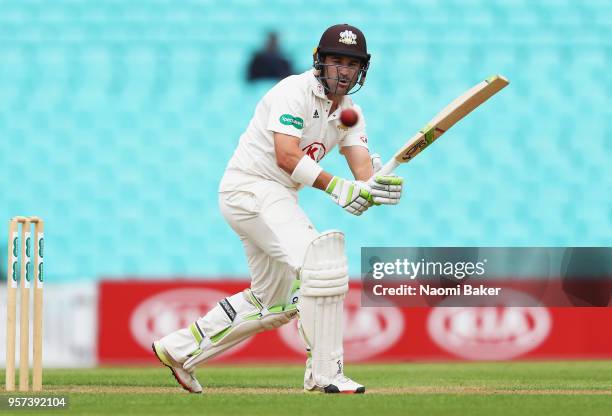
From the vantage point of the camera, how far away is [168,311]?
22.4ft

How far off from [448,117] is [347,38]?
42 cm

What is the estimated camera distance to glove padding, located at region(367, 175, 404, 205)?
3.94m

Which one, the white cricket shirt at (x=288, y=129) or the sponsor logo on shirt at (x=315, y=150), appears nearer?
the white cricket shirt at (x=288, y=129)

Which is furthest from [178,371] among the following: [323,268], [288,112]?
[288,112]

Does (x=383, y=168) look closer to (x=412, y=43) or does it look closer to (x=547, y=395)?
(x=547, y=395)

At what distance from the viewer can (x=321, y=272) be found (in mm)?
3857

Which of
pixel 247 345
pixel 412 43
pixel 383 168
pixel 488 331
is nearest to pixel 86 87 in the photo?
pixel 412 43

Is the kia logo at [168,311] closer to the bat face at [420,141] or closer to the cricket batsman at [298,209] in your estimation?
the cricket batsman at [298,209]

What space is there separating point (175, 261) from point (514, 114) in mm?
2570

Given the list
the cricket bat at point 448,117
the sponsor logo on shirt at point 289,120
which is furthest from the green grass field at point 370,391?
the sponsor logo on shirt at point 289,120

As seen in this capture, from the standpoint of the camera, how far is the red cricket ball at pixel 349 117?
4152mm

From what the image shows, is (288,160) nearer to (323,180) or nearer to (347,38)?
(323,180)

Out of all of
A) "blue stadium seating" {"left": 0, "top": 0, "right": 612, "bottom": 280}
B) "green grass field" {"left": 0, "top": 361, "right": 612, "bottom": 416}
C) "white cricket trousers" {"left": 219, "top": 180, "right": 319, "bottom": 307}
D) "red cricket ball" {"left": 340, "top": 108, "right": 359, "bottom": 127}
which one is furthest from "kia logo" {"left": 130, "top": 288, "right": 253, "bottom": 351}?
"red cricket ball" {"left": 340, "top": 108, "right": 359, "bottom": 127}

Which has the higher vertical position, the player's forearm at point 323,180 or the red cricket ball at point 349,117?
the red cricket ball at point 349,117
